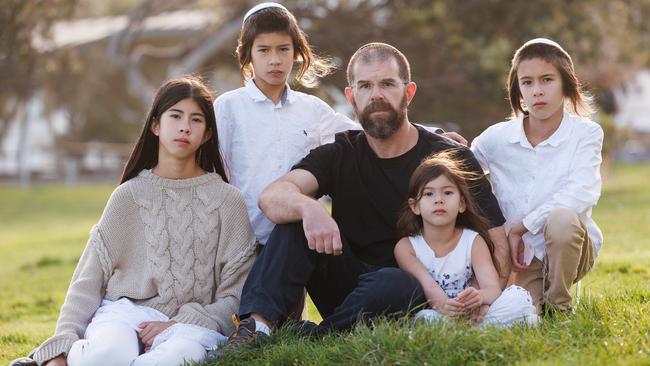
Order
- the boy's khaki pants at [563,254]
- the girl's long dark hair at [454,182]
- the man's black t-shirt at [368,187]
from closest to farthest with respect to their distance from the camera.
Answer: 1. the boy's khaki pants at [563,254]
2. the girl's long dark hair at [454,182]
3. the man's black t-shirt at [368,187]

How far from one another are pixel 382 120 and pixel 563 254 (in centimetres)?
109

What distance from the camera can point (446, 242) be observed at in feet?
14.9

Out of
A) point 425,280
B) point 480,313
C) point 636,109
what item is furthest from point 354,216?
point 636,109

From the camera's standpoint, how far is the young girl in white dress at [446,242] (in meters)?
4.29

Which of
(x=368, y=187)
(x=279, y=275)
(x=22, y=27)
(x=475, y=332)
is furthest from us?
(x=22, y=27)

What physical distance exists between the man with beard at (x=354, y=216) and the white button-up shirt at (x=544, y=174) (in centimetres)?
22

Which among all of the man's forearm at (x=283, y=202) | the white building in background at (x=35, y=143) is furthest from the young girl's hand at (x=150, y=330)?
the white building in background at (x=35, y=143)

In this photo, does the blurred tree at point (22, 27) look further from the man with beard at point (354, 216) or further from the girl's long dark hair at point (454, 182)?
the girl's long dark hair at point (454, 182)

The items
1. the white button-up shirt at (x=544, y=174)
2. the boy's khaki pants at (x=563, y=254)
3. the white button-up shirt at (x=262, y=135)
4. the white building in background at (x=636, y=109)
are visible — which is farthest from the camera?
the white building in background at (x=636, y=109)

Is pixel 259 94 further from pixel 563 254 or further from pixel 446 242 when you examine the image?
pixel 563 254

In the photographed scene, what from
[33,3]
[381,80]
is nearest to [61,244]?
[33,3]

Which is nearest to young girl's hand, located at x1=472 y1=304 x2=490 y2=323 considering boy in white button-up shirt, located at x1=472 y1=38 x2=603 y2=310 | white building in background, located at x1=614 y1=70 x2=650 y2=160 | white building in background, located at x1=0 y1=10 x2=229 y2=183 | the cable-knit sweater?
boy in white button-up shirt, located at x1=472 y1=38 x2=603 y2=310

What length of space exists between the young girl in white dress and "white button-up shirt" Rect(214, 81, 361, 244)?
0.75 m

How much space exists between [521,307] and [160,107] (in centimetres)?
207
